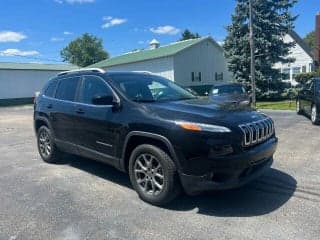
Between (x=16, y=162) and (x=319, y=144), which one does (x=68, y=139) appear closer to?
(x=16, y=162)

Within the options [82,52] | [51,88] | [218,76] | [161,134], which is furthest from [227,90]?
[82,52]

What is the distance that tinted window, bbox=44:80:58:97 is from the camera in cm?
757

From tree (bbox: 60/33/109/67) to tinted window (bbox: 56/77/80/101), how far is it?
8663cm

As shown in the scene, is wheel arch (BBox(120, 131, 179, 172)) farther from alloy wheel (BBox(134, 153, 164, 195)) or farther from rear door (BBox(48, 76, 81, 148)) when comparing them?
rear door (BBox(48, 76, 81, 148))

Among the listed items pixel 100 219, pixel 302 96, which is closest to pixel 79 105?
pixel 100 219

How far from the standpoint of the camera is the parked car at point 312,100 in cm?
1207

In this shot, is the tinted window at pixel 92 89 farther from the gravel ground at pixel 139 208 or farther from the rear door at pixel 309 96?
the rear door at pixel 309 96

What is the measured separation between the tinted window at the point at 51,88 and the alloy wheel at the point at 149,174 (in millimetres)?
3040

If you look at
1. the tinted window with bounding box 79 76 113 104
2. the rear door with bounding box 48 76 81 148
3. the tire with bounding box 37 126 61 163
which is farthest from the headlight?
the tire with bounding box 37 126 61 163

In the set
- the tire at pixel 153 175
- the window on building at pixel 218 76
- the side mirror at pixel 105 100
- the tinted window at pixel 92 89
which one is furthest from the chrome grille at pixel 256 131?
the window on building at pixel 218 76

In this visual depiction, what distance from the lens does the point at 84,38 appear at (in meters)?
94.1

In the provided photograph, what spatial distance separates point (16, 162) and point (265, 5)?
959 inches

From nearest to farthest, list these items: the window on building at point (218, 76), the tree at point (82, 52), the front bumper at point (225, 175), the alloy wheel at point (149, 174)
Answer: the front bumper at point (225, 175), the alloy wheel at point (149, 174), the window on building at point (218, 76), the tree at point (82, 52)

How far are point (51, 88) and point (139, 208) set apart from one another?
367 centimetres
